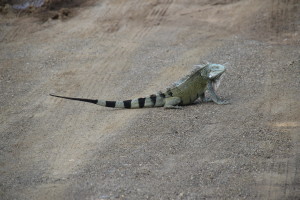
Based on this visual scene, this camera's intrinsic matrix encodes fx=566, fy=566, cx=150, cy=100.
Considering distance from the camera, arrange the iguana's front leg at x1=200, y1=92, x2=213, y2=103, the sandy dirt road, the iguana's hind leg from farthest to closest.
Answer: the iguana's front leg at x1=200, y1=92, x2=213, y2=103 → the iguana's hind leg → the sandy dirt road

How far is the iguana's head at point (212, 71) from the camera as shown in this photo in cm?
1182

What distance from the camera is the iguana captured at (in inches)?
460

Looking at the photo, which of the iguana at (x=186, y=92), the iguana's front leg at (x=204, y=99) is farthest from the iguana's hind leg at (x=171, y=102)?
the iguana's front leg at (x=204, y=99)

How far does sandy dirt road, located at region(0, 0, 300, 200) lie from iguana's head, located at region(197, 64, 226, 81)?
0.64 metres

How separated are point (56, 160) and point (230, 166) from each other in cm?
291

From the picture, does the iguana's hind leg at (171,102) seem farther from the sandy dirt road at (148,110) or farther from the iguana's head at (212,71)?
the iguana's head at (212,71)

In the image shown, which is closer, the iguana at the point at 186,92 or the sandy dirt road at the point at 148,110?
the sandy dirt road at the point at 148,110

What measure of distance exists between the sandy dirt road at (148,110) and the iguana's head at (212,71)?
638 millimetres

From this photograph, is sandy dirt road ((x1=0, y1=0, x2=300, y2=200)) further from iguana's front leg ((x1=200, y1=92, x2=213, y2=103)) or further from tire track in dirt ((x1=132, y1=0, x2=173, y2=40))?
iguana's front leg ((x1=200, y1=92, x2=213, y2=103))

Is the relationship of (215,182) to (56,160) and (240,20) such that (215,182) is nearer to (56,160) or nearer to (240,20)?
(56,160)

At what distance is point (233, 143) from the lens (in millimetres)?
9773

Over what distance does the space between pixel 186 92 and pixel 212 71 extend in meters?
0.71

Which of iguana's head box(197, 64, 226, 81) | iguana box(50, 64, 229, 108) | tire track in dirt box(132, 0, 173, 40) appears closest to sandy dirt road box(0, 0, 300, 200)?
tire track in dirt box(132, 0, 173, 40)

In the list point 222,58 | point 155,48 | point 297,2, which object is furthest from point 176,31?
point 297,2
